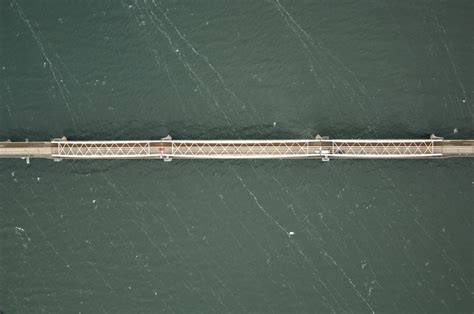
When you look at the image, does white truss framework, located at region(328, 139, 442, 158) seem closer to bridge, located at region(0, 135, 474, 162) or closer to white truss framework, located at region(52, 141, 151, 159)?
bridge, located at region(0, 135, 474, 162)

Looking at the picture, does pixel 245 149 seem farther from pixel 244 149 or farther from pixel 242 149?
pixel 242 149

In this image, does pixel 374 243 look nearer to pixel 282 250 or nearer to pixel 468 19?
pixel 282 250

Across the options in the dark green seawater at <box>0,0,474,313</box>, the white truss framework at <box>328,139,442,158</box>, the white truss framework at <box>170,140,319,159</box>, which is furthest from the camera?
the dark green seawater at <box>0,0,474,313</box>

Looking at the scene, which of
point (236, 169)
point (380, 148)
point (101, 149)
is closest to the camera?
point (380, 148)

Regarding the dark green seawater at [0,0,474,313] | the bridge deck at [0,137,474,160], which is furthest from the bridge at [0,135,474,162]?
the dark green seawater at [0,0,474,313]

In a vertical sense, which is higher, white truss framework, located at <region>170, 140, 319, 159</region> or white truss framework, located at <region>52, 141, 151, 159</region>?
white truss framework, located at <region>52, 141, 151, 159</region>

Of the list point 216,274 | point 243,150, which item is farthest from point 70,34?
point 216,274

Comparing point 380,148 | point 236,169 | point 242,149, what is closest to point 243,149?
point 242,149
